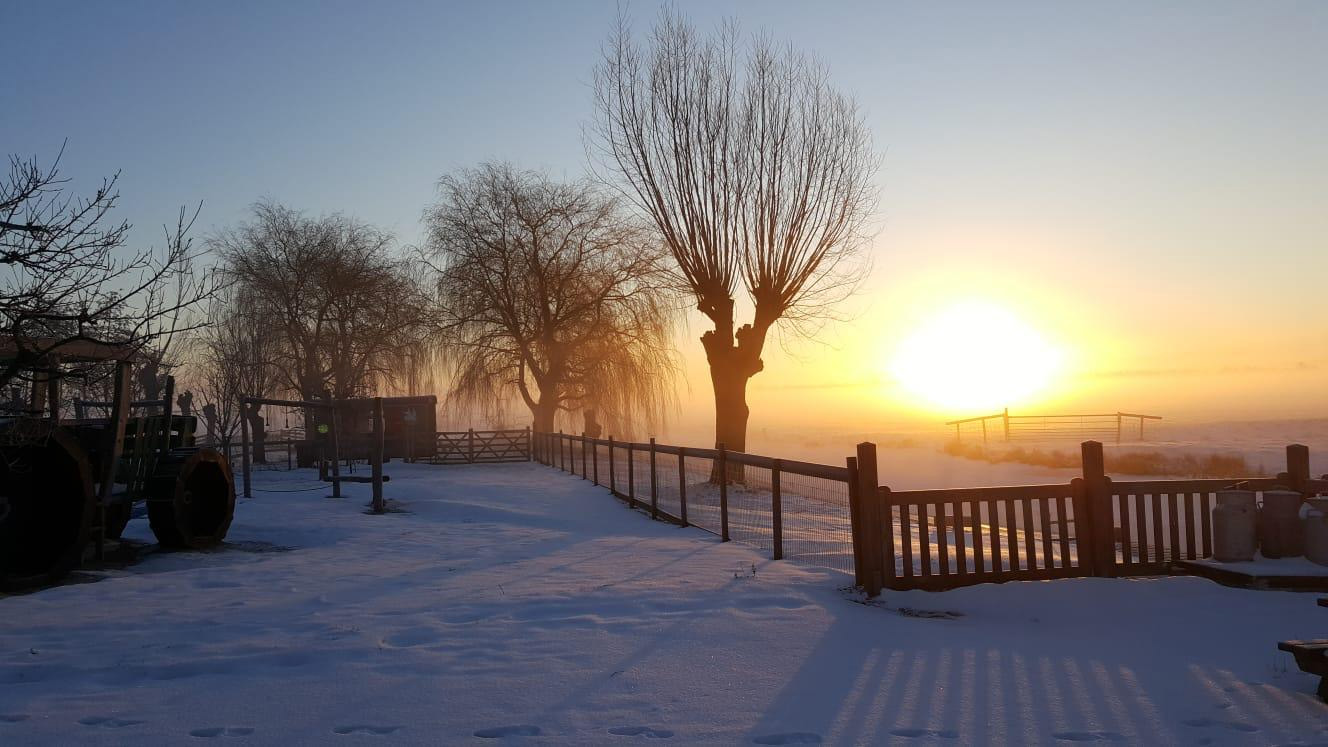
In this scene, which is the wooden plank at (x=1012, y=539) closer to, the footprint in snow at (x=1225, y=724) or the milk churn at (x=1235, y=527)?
the milk churn at (x=1235, y=527)

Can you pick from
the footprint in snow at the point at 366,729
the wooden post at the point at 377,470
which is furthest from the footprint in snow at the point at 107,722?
the wooden post at the point at 377,470

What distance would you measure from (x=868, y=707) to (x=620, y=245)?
1251 inches

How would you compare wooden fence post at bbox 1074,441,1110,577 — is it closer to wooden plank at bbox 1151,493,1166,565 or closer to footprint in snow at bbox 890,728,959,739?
wooden plank at bbox 1151,493,1166,565

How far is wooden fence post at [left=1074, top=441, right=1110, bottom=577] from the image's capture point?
839 cm

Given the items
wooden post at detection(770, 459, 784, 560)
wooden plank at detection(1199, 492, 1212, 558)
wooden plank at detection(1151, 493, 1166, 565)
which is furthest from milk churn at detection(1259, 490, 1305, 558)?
wooden post at detection(770, 459, 784, 560)

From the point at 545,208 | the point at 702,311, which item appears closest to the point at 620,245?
the point at 545,208

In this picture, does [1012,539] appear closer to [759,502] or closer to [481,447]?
[759,502]

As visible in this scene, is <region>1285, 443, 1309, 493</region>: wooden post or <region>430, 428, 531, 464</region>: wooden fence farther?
<region>430, 428, 531, 464</region>: wooden fence

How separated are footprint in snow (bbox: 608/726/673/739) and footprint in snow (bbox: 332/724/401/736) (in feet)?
3.37

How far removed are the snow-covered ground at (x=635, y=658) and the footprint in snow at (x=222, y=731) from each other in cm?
2

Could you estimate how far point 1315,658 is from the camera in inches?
191

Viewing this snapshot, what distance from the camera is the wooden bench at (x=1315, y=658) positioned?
4820 mm

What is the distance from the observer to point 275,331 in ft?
116

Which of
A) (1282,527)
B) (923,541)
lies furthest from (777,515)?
(1282,527)
